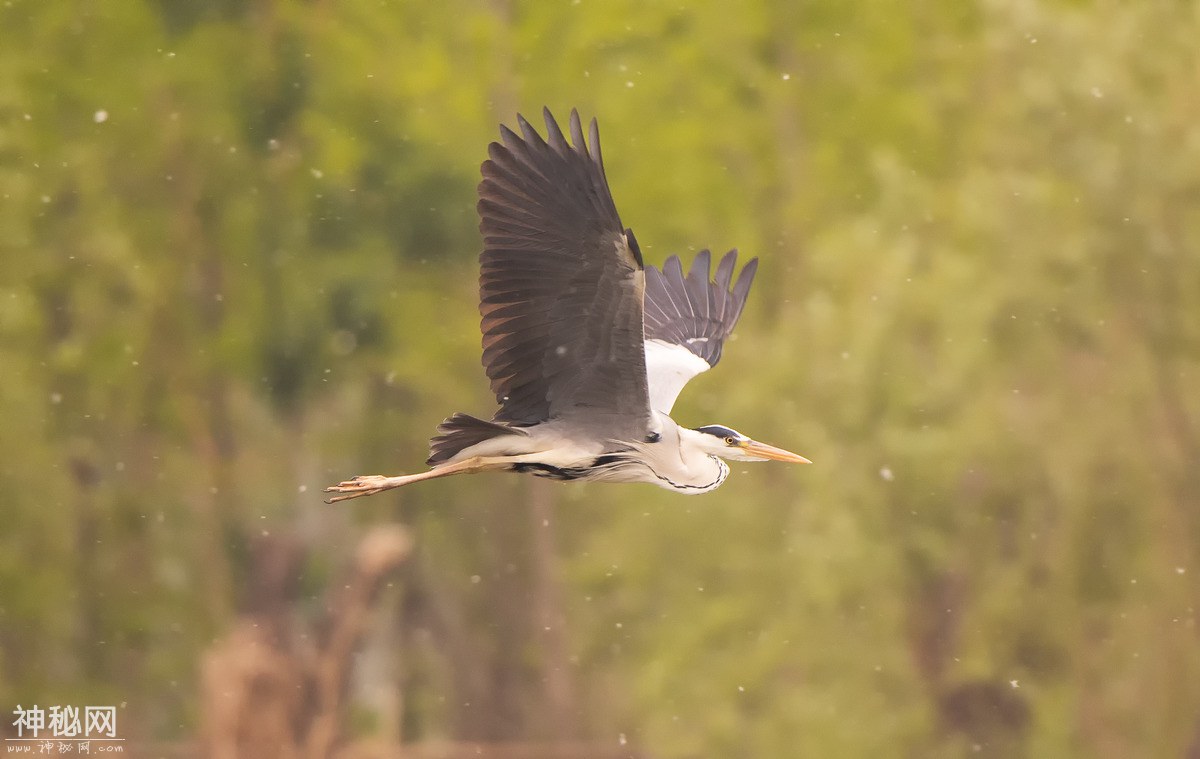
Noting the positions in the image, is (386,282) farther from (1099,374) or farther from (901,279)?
(1099,374)

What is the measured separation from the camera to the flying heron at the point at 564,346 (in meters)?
6.60

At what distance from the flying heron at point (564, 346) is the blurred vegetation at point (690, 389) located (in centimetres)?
Result: 818

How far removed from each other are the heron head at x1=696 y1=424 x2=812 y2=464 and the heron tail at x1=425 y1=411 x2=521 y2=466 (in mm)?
1151

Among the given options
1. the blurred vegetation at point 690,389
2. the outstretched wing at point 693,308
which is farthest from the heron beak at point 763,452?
the blurred vegetation at point 690,389

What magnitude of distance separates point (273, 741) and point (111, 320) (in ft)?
15.4

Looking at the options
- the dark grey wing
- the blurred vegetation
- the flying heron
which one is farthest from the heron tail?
the blurred vegetation

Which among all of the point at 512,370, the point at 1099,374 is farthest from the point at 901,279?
the point at 512,370

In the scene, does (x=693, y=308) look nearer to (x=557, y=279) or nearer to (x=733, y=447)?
(x=733, y=447)

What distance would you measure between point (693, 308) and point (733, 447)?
3.55ft

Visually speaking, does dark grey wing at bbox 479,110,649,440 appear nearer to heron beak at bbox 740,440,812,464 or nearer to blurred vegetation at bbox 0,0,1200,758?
heron beak at bbox 740,440,812,464

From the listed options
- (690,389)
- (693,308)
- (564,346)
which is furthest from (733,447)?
(690,389)

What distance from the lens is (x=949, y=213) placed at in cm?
1872

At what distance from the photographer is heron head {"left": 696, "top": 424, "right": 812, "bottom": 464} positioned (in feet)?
26.6

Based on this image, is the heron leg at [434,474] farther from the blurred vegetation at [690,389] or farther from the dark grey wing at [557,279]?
the blurred vegetation at [690,389]
